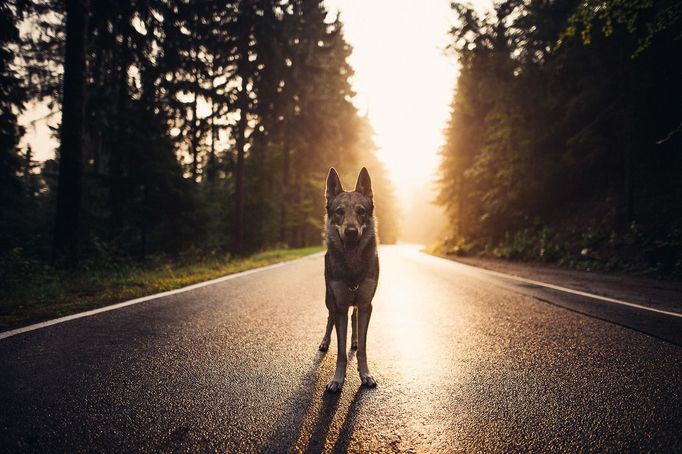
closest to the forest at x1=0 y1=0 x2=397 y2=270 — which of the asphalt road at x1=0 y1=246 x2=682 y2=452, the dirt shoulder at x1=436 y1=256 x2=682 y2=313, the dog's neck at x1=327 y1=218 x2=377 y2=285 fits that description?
the asphalt road at x1=0 y1=246 x2=682 y2=452

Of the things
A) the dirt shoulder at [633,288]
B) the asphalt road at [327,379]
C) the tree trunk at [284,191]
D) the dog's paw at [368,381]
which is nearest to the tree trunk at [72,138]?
the asphalt road at [327,379]

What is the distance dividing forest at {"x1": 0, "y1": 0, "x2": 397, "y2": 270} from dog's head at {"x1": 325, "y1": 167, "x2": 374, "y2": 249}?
8105 millimetres

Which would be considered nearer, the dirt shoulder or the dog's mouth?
the dog's mouth

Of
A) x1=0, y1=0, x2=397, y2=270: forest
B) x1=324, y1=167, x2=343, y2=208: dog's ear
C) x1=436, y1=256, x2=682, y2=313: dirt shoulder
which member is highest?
x1=0, y1=0, x2=397, y2=270: forest

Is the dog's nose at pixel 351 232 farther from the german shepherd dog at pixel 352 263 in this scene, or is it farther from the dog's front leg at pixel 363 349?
the dog's front leg at pixel 363 349

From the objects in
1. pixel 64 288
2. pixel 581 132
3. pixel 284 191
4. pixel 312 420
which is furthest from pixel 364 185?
pixel 284 191

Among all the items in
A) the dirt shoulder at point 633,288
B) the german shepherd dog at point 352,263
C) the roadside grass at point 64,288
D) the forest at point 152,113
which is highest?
the forest at point 152,113

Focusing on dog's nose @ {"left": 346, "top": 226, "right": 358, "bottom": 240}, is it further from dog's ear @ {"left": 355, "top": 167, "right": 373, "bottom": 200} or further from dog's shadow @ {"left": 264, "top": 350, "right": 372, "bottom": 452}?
dog's shadow @ {"left": 264, "top": 350, "right": 372, "bottom": 452}

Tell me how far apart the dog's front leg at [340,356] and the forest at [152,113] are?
8.29 metres

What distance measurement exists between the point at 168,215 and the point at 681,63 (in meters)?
21.9

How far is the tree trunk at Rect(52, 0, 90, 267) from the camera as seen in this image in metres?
9.33

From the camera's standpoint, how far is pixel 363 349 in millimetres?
3234

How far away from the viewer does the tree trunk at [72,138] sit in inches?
367

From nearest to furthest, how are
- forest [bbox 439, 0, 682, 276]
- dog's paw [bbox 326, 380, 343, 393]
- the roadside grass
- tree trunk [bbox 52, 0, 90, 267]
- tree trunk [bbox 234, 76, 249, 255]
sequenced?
dog's paw [bbox 326, 380, 343, 393] → the roadside grass → tree trunk [bbox 52, 0, 90, 267] → forest [bbox 439, 0, 682, 276] → tree trunk [bbox 234, 76, 249, 255]
